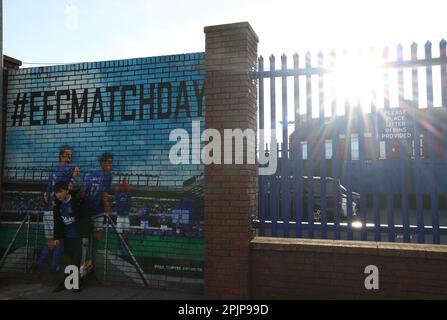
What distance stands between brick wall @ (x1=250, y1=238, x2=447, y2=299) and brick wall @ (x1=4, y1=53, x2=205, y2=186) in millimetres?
1628

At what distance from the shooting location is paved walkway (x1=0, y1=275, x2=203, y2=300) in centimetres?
483

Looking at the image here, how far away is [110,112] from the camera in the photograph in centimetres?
558

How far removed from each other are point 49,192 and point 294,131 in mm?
3893

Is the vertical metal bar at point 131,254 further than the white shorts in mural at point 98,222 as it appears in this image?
No

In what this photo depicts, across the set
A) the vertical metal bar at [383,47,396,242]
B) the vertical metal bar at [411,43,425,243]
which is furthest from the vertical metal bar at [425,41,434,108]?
the vertical metal bar at [383,47,396,242]

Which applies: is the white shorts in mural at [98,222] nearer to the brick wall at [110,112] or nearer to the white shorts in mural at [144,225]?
the white shorts in mural at [144,225]

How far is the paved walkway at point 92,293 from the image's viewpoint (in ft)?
15.9

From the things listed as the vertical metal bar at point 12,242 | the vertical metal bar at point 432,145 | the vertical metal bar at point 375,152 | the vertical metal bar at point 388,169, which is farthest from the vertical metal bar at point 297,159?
the vertical metal bar at point 12,242

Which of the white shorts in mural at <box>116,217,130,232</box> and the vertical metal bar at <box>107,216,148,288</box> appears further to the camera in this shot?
the white shorts in mural at <box>116,217,130,232</box>

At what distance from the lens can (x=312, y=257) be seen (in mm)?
4246

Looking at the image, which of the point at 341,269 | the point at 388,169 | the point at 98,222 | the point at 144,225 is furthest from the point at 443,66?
the point at 98,222

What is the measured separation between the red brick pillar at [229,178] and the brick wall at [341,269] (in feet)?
0.76

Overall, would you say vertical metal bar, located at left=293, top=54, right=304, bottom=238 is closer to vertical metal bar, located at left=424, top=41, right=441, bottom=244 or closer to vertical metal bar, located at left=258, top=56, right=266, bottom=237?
vertical metal bar, located at left=258, top=56, right=266, bottom=237
